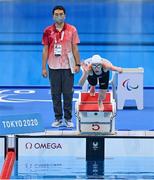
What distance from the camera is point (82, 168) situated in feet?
20.1

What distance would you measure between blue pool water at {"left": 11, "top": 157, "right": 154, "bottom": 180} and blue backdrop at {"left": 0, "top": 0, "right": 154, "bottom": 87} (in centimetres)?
458

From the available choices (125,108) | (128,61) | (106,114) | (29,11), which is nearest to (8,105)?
(125,108)

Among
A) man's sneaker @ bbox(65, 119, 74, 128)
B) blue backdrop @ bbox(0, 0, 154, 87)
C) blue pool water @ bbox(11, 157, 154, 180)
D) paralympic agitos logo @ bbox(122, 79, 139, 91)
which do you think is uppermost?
blue backdrop @ bbox(0, 0, 154, 87)

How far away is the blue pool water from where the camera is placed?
230 inches

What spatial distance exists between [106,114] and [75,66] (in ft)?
2.21

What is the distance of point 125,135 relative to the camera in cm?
665

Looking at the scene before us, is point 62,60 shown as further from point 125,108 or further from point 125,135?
point 125,108

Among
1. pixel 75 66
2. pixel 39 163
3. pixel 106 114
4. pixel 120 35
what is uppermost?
pixel 120 35

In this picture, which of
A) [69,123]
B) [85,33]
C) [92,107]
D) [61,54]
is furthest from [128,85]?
[85,33]

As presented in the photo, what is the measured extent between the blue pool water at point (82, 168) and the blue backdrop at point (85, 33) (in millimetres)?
4583

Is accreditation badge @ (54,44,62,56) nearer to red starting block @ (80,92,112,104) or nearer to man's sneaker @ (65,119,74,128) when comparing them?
red starting block @ (80,92,112,104)

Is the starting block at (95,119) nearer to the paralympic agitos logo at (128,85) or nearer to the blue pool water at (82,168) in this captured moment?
the blue pool water at (82,168)

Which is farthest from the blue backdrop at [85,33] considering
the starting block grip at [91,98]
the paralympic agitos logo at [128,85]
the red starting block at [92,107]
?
the red starting block at [92,107]

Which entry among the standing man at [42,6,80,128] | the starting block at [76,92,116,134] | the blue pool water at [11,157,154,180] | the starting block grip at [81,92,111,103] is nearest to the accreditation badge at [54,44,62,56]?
the standing man at [42,6,80,128]
